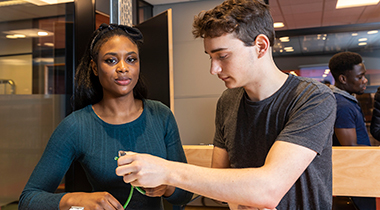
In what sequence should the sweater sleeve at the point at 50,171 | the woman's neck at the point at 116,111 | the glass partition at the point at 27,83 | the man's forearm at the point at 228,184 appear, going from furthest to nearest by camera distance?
the glass partition at the point at 27,83, the woman's neck at the point at 116,111, the sweater sleeve at the point at 50,171, the man's forearm at the point at 228,184

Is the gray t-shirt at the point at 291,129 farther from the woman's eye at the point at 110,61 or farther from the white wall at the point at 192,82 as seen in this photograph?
the white wall at the point at 192,82

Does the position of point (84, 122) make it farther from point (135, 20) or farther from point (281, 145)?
point (135, 20)

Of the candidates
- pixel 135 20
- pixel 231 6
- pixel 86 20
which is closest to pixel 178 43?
pixel 135 20

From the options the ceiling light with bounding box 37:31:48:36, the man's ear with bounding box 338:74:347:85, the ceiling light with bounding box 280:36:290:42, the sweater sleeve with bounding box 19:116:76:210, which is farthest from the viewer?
the ceiling light with bounding box 280:36:290:42

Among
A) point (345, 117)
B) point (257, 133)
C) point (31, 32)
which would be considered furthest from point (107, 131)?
point (345, 117)

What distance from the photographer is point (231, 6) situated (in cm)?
111

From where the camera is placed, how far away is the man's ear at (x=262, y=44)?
1093mm

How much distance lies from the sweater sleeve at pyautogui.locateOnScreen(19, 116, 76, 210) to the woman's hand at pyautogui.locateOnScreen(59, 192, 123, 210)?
0.04m

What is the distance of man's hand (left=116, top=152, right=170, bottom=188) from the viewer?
0.93 metres

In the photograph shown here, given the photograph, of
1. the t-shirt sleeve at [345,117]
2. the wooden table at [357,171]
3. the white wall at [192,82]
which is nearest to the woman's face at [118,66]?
the wooden table at [357,171]

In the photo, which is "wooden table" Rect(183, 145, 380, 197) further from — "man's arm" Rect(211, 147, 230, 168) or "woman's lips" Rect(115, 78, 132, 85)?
"woman's lips" Rect(115, 78, 132, 85)

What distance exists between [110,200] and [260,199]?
0.54m

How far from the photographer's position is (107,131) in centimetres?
141

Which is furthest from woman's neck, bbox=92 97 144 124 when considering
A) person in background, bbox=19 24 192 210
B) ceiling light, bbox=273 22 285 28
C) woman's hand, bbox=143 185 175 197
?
ceiling light, bbox=273 22 285 28
